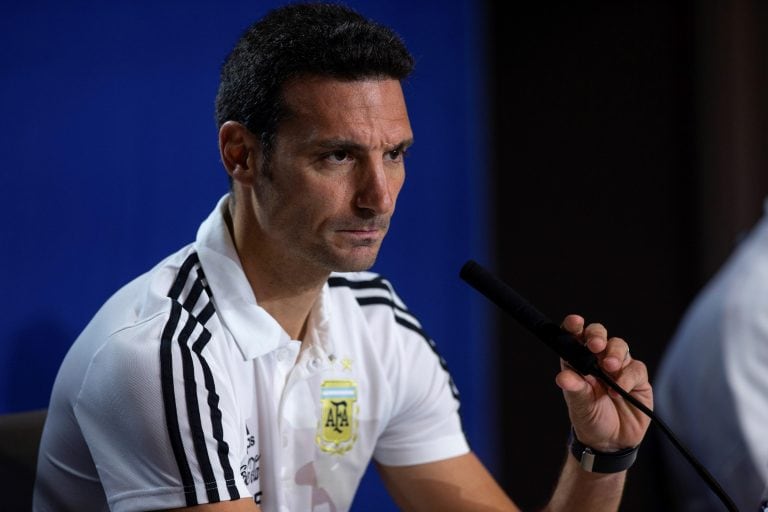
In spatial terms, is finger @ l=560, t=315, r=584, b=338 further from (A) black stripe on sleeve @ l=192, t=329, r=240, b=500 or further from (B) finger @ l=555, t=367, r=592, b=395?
(A) black stripe on sleeve @ l=192, t=329, r=240, b=500

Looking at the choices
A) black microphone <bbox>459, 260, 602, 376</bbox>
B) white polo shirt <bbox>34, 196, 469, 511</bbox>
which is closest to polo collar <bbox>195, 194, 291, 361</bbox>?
white polo shirt <bbox>34, 196, 469, 511</bbox>

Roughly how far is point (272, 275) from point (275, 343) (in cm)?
10

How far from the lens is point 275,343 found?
1.50 m

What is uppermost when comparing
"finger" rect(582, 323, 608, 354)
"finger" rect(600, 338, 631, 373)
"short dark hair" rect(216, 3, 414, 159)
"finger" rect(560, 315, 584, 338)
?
"short dark hair" rect(216, 3, 414, 159)

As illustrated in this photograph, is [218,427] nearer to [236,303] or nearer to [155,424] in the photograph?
[155,424]

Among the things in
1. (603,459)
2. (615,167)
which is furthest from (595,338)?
(615,167)

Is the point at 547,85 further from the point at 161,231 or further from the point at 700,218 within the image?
the point at 161,231

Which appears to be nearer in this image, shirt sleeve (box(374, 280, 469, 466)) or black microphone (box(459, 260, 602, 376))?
black microphone (box(459, 260, 602, 376))

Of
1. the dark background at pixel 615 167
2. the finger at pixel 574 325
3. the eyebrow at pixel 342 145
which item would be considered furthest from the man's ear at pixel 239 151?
the dark background at pixel 615 167

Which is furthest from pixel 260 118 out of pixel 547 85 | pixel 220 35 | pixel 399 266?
pixel 547 85

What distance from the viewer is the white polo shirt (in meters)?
1.30

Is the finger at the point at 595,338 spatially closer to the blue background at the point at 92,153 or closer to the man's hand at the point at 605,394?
the man's hand at the point at 605,394

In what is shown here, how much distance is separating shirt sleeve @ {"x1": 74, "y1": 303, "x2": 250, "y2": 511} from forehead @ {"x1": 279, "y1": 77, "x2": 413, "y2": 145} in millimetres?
327

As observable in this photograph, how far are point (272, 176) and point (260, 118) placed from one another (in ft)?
0.27
